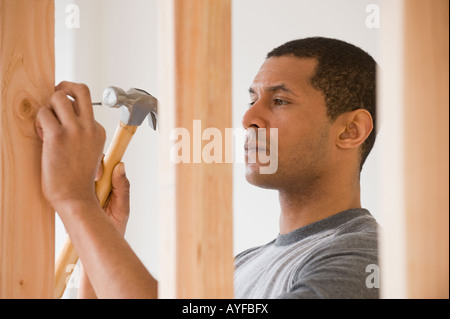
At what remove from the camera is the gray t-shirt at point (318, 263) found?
0.86m

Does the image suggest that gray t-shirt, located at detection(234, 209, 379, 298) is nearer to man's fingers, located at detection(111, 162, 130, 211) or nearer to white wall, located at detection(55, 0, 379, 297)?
man's fingers, located at detection(111, 162, 130, 211)

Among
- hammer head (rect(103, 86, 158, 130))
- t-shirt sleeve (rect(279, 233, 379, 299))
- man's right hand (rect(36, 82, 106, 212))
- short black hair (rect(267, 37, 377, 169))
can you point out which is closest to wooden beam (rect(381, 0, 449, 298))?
t-shirt sleeve (rect(279, 233, 379, 299))

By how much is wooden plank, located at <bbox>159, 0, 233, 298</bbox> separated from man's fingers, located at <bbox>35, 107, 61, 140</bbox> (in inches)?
8.6

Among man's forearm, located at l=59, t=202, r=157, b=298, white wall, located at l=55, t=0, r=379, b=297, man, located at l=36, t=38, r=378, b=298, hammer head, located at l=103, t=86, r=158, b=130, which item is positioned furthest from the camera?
white wall, located at l=55, t=0, r=379, b=297

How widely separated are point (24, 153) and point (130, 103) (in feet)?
1.23

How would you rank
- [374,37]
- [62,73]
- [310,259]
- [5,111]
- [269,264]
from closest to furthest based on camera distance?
[5,111], [310,259], [269,264], [374,37], [62,73]

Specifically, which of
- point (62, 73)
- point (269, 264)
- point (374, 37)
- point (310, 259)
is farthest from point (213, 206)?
point (62, 73)

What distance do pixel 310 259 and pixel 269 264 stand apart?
0.21 metres

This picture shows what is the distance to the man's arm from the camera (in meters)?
0.74

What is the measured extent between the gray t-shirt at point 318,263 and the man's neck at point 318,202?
0.13 ft

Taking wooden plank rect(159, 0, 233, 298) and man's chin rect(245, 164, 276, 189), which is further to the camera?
man's chin rect(245, 164, 276, 189)

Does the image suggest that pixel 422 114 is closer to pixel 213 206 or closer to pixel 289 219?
pixel 213 206

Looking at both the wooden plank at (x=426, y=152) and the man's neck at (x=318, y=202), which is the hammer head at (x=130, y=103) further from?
the wooden plank at (x=426, y=152)
